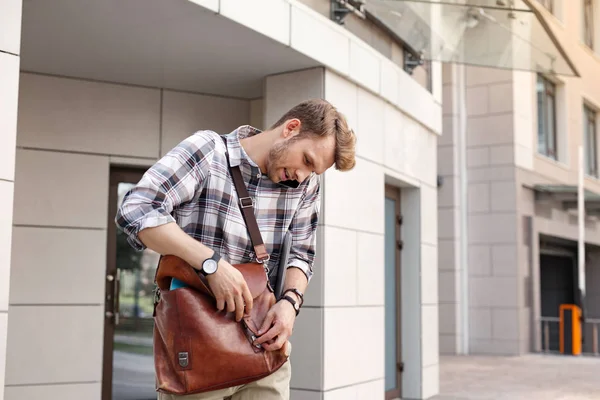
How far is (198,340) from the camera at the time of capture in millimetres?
2221

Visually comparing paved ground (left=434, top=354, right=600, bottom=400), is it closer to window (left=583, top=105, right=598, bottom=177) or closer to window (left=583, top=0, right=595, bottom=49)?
window (left=583, top=0, right=595, bottom=49)

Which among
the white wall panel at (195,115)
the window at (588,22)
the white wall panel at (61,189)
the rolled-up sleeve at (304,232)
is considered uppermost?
the window at (588,22)

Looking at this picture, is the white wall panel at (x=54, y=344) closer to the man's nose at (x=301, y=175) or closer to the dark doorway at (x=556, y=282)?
the man's nose at (x=301, y=175)

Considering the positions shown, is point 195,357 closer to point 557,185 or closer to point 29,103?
point 29,103

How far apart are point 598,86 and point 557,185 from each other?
5415 mm

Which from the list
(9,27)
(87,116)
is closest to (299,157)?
(9,27)

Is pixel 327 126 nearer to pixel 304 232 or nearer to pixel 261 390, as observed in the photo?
pixel 304 232

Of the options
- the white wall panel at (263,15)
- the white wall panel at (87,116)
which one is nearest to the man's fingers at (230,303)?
the white wall panel at (263,15)

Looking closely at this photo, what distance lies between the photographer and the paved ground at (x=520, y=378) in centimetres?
960

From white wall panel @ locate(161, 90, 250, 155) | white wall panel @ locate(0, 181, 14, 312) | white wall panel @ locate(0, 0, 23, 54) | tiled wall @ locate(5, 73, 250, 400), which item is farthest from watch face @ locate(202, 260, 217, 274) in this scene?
white wall panel @ locate(161, 90, 250, 155)

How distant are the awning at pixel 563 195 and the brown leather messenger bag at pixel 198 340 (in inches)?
596

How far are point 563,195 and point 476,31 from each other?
9.57 meters

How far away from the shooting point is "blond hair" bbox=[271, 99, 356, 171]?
2.35 m

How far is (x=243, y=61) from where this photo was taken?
657cm
